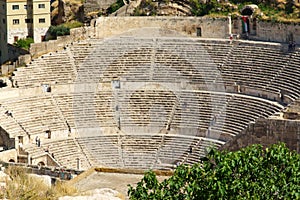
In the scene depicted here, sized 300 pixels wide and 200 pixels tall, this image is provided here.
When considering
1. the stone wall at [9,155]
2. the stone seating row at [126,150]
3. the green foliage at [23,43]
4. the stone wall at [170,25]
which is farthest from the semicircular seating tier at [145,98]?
the green foliage at [23,43]

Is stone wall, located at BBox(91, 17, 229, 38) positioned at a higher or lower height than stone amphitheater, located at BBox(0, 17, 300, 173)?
higher

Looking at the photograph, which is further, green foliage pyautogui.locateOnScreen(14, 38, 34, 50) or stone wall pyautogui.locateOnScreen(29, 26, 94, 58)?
green foliage pyautogui.locateOnScreen(14, 38, 34, 50)

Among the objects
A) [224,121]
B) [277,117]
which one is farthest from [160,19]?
[277,117]

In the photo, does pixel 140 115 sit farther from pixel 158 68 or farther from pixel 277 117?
pixel 277 117

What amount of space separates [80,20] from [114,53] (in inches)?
271

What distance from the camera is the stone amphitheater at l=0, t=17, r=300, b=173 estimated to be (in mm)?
34469

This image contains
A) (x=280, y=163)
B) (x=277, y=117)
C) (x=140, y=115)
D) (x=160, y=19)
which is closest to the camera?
(x=280, y=163)

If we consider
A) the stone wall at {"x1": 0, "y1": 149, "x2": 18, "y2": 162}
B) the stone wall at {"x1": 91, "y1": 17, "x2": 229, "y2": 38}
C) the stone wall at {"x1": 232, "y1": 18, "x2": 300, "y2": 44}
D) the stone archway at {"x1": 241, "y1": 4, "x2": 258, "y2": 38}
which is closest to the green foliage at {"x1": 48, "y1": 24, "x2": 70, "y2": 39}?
the stone wall at {"x1": 91, "y1": 17, "x2": 229, "y2": 38}

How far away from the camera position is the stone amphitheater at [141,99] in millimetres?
34469

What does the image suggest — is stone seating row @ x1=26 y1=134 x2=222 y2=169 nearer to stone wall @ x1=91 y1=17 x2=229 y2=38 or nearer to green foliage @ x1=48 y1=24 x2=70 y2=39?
stone wall @ x1=91 y1=17 x2=229 y2=38

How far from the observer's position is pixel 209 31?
41250 millimetres

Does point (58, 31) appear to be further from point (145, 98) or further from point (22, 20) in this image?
point (145, 98)

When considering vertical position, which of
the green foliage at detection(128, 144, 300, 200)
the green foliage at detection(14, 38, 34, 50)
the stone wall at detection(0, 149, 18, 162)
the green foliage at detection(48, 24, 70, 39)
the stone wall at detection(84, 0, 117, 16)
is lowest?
the stone wall at detection(0, 149, 18, 162)

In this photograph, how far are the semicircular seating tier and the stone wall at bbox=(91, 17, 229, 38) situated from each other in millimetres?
1178
